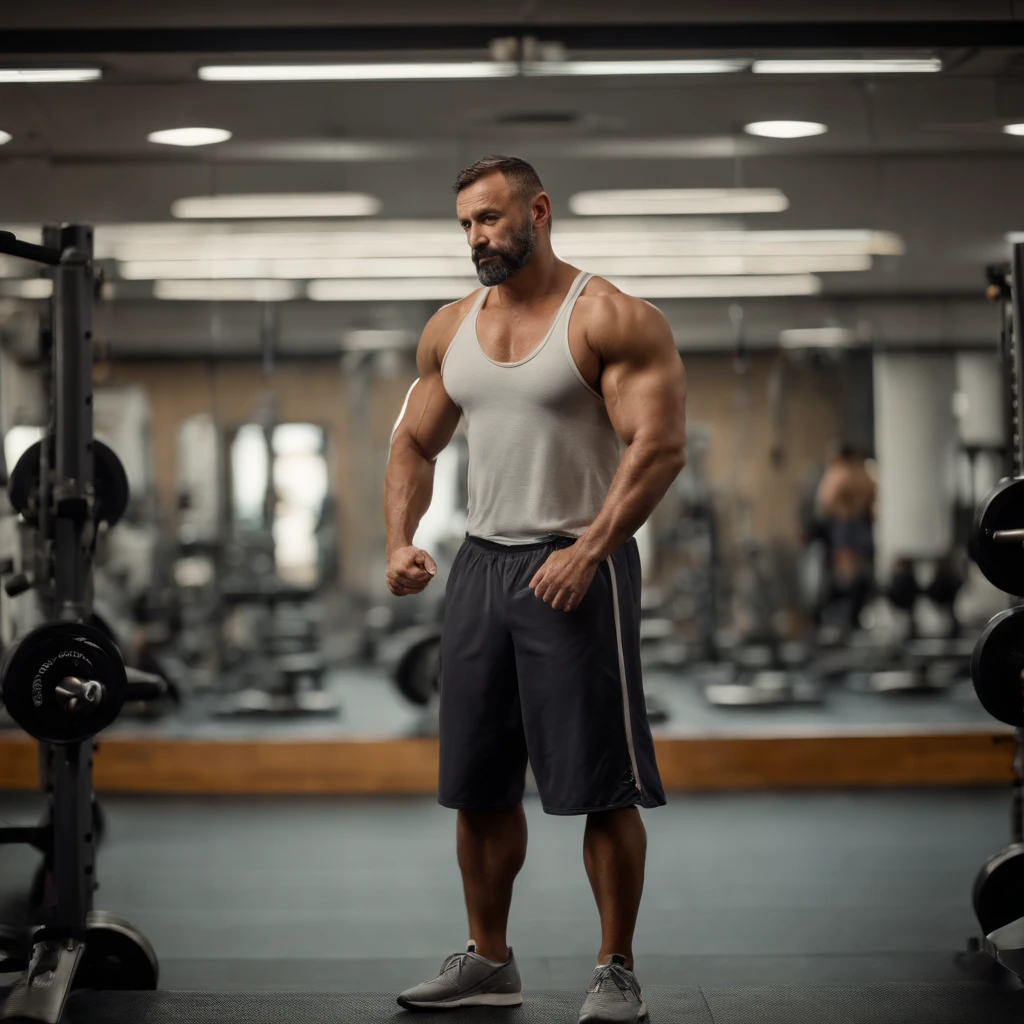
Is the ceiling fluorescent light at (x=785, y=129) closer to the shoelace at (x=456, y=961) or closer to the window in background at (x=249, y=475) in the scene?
the window in background at (x=249, y=475)

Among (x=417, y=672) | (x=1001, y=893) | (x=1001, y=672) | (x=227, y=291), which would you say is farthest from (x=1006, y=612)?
(x=227, y=291)

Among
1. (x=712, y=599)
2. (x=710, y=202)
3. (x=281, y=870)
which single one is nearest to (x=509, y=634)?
(x=281, y=870)

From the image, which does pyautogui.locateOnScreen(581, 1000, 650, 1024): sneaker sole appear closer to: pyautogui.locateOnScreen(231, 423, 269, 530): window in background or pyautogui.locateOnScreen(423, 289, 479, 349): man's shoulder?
pyautogui.locateOnScreen(423, 289, 479, 349): man's shoulder

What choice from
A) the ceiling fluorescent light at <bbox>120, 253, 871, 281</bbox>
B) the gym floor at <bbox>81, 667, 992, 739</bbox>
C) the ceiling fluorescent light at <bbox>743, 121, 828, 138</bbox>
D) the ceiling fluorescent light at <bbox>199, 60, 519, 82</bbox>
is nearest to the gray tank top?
the ceiling fluorescent light at <bbox>199, 60, 519, 82</bbox>

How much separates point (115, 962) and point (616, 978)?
97 centimetres

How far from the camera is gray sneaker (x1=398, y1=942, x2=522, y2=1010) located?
1916 millimetres

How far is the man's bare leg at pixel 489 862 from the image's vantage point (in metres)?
1.92

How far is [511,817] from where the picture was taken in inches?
75.9

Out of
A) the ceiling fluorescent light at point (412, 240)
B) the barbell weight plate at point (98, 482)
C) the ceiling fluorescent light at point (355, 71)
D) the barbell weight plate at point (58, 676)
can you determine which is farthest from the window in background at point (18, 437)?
the barbell weight plate at point (58, 676)

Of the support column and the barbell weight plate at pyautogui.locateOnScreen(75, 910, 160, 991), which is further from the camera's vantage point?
the support column

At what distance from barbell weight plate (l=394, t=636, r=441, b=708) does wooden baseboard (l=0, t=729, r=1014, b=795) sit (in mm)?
188

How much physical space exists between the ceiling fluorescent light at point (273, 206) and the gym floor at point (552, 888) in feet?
8.15

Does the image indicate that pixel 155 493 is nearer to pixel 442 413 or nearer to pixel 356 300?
pixel 356 300

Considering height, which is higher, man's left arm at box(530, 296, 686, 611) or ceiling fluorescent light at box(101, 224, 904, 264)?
ceiling fluorescent light at box(101, 224, 904, 264)
